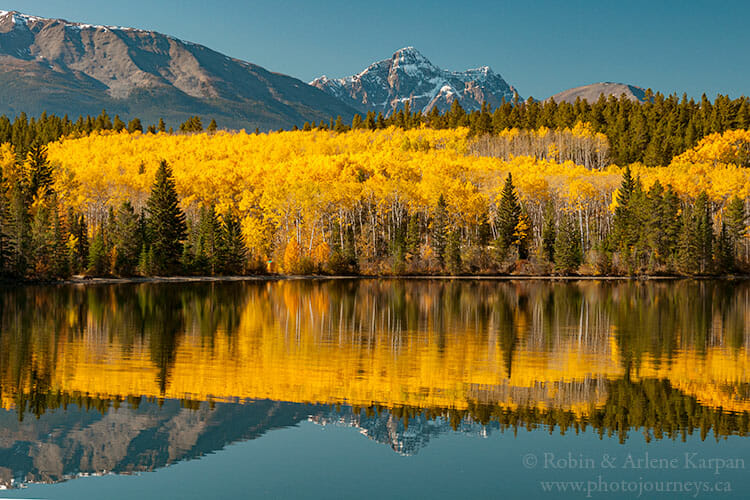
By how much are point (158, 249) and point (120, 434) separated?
235ft

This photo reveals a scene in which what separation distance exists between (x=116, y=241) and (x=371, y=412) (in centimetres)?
6913

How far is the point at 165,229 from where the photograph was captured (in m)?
85.1

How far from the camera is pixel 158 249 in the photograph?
83938 millimetres

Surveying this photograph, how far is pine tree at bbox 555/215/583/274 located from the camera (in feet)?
296

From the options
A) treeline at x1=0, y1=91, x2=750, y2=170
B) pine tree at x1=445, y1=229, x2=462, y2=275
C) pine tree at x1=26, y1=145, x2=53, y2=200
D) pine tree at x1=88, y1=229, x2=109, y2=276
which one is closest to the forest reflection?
pine tree at x1=88, y1=229, x2=109, y2=276

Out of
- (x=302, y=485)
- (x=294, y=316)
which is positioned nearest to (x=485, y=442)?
(x=302, y=485)

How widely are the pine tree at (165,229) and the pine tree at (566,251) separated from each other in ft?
139

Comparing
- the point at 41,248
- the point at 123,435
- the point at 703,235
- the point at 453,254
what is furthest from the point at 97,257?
the point at 123,435

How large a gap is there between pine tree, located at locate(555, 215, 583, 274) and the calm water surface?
58.5 metres

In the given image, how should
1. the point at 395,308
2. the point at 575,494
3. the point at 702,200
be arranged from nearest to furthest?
the point at 575,494 → the point at 395,308 → the point at 702,200

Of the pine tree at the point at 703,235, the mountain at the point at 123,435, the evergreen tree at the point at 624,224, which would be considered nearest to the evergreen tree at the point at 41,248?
the mountain at the point at 123,435

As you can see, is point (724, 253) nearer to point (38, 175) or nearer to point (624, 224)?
point (624, 224)

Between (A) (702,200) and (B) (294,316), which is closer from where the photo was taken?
(B) (294,316)

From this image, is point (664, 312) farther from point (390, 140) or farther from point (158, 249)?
point (390, 140)
